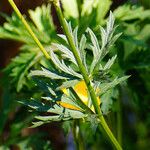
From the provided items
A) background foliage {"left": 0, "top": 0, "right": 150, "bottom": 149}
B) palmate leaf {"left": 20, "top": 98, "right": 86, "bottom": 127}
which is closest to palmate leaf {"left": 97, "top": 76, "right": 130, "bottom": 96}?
palmate leaf {"left": 20, "top": 98, "right": 86, "bottom": 127}

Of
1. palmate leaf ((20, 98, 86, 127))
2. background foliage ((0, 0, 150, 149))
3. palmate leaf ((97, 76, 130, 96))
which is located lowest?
palmate leaf ((20, 98, 86, 127))

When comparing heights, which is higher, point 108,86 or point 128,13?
point 128,13

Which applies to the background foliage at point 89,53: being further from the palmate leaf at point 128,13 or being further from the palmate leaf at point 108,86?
the palmate leaf at point 108,86

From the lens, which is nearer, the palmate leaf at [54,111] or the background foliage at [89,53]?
the palmate leaf at [54,111]

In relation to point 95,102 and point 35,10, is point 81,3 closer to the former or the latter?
point 35,10

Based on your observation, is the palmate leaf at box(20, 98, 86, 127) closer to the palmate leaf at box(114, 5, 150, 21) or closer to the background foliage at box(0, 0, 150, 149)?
the background foliage at box(0, 0, 150, 149)

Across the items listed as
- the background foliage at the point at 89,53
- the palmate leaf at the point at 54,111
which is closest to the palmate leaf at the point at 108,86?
the palmate leaf at the point at 54,111

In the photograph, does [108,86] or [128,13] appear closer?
[108,86]

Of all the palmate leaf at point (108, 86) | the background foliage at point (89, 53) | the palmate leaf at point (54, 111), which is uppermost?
the background foliage at point (89, 53)

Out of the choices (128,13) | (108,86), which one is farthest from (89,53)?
(108,86)

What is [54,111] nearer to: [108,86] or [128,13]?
[108,86]

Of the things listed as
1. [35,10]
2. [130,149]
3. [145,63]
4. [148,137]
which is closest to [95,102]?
[145,63]
